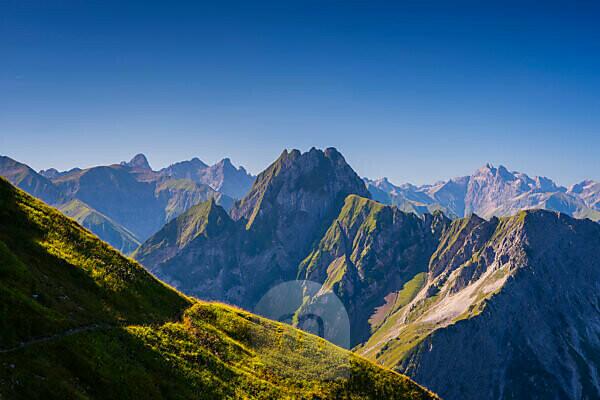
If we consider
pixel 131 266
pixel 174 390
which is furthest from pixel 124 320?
pixel 131 266

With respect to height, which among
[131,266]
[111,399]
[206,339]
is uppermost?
[131,266]

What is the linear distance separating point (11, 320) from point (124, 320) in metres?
12.2

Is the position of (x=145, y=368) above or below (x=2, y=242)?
below

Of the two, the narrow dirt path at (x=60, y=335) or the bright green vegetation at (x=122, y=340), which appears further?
the bright green vegetation at (x=122, y=340)

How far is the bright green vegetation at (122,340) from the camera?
31.1 metres

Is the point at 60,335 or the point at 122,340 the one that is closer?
the point at 60,335

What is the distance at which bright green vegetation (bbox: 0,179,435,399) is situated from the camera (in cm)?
3112

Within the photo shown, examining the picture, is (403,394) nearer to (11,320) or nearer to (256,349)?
(256,349)

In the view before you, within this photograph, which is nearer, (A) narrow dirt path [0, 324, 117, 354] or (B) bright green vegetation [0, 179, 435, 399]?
(A) narrow dirt path [0, 324, 117, 354]

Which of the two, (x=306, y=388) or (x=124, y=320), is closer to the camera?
(x=124, y=320)

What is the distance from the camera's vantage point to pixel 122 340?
126ft

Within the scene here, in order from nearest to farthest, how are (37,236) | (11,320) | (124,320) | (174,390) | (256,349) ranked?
(11,320) → (174,390) → (124,320) → (37,236) → (256,349)

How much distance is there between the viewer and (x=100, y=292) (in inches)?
1736

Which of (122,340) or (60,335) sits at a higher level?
(60,335)
